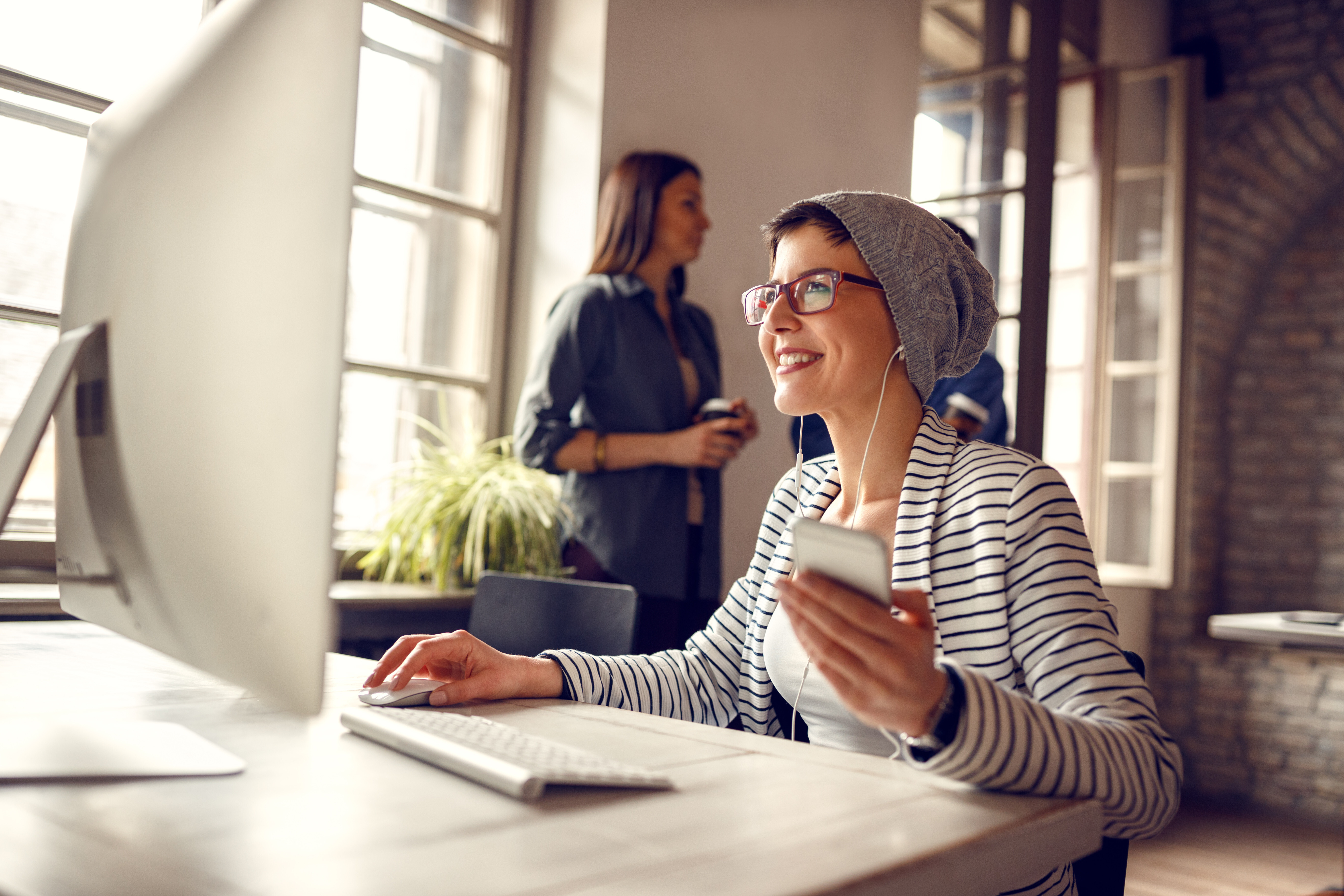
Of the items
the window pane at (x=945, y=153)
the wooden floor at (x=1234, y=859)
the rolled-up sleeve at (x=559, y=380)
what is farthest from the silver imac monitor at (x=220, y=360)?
the window pane at (x=945, y=153)

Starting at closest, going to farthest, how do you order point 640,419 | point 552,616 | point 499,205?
point 552,616 → point 640,419 → point 499,205

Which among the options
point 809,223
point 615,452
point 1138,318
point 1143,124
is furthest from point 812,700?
point 1143,124

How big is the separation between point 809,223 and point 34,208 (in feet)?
5.81

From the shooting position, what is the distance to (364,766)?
849mm

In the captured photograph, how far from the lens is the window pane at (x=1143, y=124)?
500 centimetres

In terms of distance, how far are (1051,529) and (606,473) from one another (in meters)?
1.53

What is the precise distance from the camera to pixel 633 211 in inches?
103

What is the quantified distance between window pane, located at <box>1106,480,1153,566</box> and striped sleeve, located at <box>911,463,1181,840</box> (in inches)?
166

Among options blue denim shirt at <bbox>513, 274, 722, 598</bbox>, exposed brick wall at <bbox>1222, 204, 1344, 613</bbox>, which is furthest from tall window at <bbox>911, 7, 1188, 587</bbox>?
blue denim shirt at <bbox>513, 274, 722, 598</bbox>

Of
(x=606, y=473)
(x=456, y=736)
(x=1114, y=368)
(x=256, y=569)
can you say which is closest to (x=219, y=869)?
(x=256, y=569)

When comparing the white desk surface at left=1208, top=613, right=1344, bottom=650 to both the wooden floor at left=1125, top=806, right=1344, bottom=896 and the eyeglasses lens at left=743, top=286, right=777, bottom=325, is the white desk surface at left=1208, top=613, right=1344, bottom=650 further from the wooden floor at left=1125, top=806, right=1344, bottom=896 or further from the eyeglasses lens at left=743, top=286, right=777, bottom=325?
the eyeglasses lens at left=743, top=286, right=777, bottom=325

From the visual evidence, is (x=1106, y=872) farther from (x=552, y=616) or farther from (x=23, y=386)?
(x=23, y=386)

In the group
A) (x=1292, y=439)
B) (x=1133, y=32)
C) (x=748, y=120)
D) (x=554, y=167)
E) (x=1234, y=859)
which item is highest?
(x=1133, y=32)

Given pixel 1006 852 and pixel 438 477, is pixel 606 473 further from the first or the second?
pixel 1006 852
